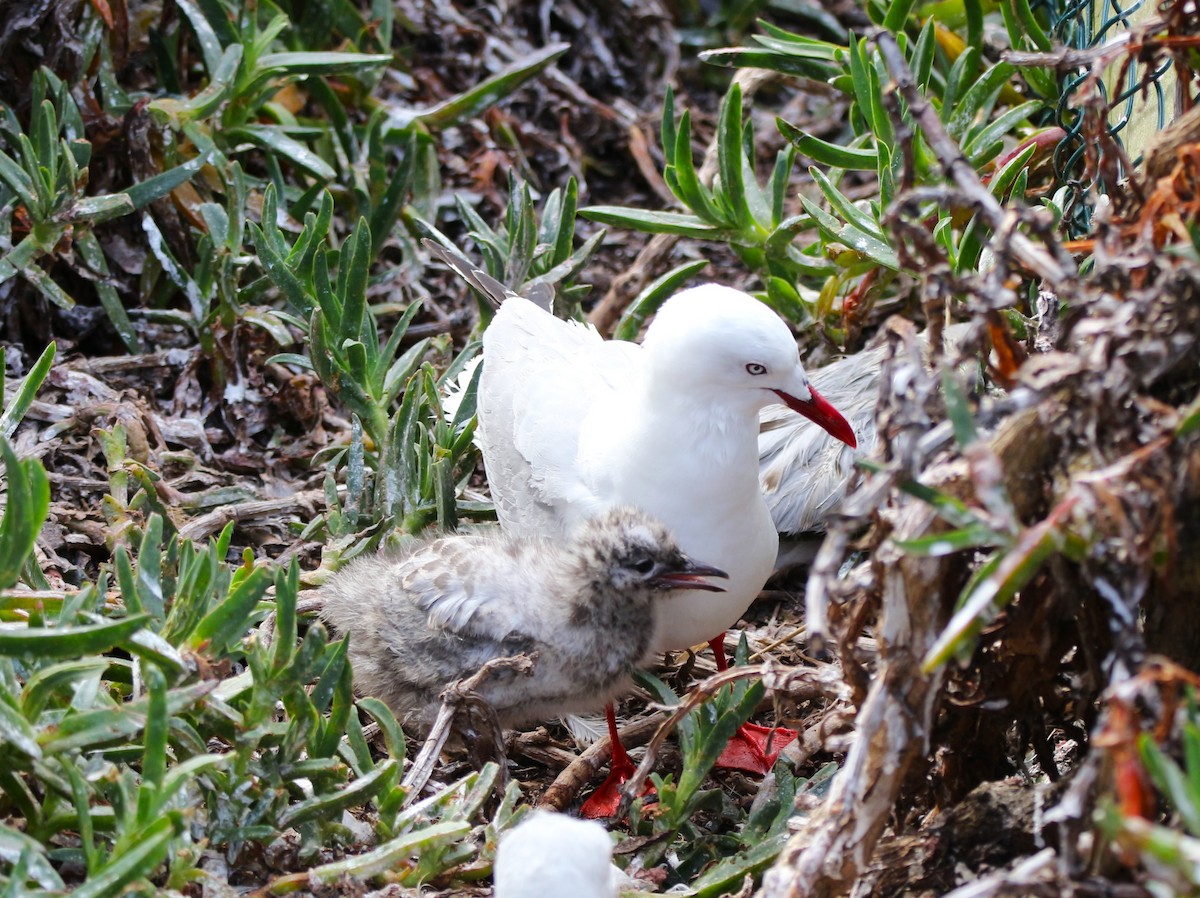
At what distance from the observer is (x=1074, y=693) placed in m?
2.77

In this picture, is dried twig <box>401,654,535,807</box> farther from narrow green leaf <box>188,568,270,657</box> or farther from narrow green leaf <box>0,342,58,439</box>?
narrow green leaf <box>0,342,58,439</box>

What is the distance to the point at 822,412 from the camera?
3770mm

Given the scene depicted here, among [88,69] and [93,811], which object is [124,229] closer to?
[88,69]

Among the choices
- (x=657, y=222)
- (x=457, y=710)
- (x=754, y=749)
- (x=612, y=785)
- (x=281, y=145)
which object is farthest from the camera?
(x=281, y=145)

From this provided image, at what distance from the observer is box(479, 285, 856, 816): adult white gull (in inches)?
142

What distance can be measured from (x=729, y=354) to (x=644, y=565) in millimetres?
584

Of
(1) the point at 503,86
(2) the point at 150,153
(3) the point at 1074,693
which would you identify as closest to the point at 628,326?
(1) the point at 503,86

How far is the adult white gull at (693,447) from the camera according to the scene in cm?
362

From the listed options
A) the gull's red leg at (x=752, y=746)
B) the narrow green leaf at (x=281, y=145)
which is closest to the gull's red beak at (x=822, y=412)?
A: the gull's red leg at (x=752, y=746)

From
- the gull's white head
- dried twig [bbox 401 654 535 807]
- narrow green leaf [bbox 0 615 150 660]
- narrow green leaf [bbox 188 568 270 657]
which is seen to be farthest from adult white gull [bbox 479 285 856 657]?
narrow green leaf [bbox 0 615 150 660]

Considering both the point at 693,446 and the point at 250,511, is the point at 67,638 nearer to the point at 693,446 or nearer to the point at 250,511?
the point at 693,446

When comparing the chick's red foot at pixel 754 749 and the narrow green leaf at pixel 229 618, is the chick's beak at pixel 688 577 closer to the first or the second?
the chick's red foot at pixel 754 749

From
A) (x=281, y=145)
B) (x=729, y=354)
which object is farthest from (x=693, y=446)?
(x=281, y=145)

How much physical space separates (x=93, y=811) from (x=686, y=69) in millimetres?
5286
